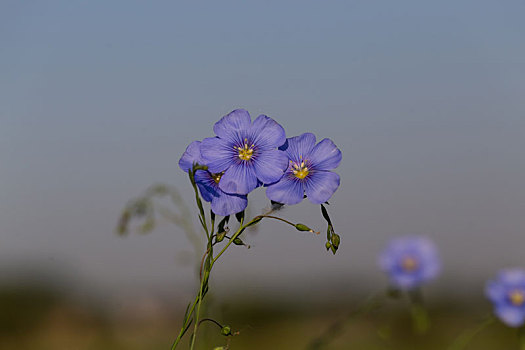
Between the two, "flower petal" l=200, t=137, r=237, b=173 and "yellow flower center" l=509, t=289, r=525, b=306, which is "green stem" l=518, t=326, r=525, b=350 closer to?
"yellow flower center" l=509, t=289, r=525, b=306

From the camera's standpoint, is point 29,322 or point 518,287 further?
point 29,322

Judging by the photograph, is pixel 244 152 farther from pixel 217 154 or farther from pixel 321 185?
pixel 321 185

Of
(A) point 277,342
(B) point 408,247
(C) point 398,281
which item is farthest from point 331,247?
(A) point 277,342

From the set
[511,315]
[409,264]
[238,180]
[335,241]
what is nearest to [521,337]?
[511,315]

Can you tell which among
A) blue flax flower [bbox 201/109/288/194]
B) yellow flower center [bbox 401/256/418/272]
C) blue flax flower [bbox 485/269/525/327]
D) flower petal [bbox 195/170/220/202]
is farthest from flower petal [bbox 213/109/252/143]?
blue flax flower [bbox 485/269/525/327]

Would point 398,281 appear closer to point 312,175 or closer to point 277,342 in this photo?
point 312,175
